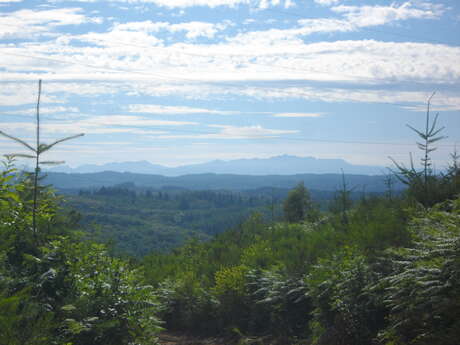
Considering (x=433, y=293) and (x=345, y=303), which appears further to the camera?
(x=345, y=303)

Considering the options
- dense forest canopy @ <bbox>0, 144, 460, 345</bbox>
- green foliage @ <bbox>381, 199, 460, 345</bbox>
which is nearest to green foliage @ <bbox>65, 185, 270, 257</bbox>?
dense forest canopy @ <bbox>0, 144, 460, 345</bbox>

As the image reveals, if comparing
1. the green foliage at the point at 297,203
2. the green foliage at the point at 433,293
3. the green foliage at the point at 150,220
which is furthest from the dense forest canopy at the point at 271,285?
the green foliage at the point at 150,220

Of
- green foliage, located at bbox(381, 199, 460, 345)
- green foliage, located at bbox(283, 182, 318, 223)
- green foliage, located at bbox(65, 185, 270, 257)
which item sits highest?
green foliage, located at bbox(381, 199, 460, 345)

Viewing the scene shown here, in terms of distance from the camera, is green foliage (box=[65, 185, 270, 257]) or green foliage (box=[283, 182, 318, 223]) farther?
green foliage (box=[65, 185, 270, 257])

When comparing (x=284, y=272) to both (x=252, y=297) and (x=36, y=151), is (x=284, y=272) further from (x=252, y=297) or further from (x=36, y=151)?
(x=36, y=151)

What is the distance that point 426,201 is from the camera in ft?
32.1

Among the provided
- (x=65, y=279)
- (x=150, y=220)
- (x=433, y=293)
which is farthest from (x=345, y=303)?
(x=150, y=220)

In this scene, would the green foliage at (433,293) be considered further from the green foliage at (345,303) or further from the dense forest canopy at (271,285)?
the green foliage at (345,303)

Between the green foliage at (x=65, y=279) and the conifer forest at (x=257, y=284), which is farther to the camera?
the green foliage at (x=65, y=279)

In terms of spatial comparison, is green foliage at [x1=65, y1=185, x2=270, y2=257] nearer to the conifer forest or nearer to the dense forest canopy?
the conifer forest

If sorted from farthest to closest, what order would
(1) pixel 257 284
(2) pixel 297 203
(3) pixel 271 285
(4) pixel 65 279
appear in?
(2) pixel 297 203 → (1) pixel 257 284 → (3) pixel 271 285 → (4) pixel 65 279

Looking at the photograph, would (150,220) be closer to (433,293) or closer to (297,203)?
(297,203)

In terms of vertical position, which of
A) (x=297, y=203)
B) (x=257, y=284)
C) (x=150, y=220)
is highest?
(x=297, y=203)

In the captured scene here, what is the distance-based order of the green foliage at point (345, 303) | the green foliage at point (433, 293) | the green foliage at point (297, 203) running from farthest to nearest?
the green foliage at point (297, 203) < the green foliage at point (345, 303) < the green foliage at point (433, 293)
